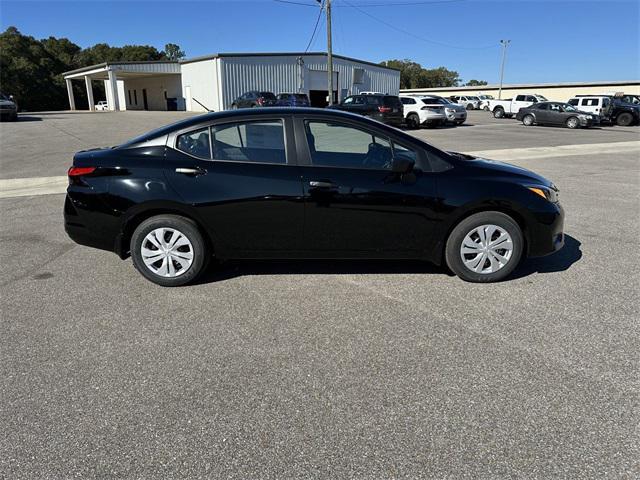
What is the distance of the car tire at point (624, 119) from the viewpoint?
1140 inches

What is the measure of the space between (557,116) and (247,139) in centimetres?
2918

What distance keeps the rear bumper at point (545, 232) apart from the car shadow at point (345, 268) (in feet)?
1.14

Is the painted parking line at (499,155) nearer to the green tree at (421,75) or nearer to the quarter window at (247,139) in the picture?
the quarter window at (247,139)

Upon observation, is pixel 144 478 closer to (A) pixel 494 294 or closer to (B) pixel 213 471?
(B) pixel 213 471

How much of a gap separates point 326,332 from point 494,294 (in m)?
1.65

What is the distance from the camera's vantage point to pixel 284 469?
2250 millimetres

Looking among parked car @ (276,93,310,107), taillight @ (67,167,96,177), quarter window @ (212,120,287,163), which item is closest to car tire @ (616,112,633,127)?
parked car @ (276,93,310,107)

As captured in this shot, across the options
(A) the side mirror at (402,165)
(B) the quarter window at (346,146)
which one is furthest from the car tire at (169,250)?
(A) the side mirror at (402,165)

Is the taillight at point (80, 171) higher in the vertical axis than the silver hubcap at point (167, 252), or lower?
higher

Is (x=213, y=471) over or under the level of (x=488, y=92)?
under

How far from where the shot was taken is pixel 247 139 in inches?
169

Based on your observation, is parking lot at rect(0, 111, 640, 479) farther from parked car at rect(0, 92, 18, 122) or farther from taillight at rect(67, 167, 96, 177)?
parked car at rect(0, 92, 18, 122)

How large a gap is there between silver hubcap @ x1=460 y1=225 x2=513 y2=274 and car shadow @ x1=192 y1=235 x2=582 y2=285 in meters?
0.28

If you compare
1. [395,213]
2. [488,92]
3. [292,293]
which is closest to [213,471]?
[292,293]
